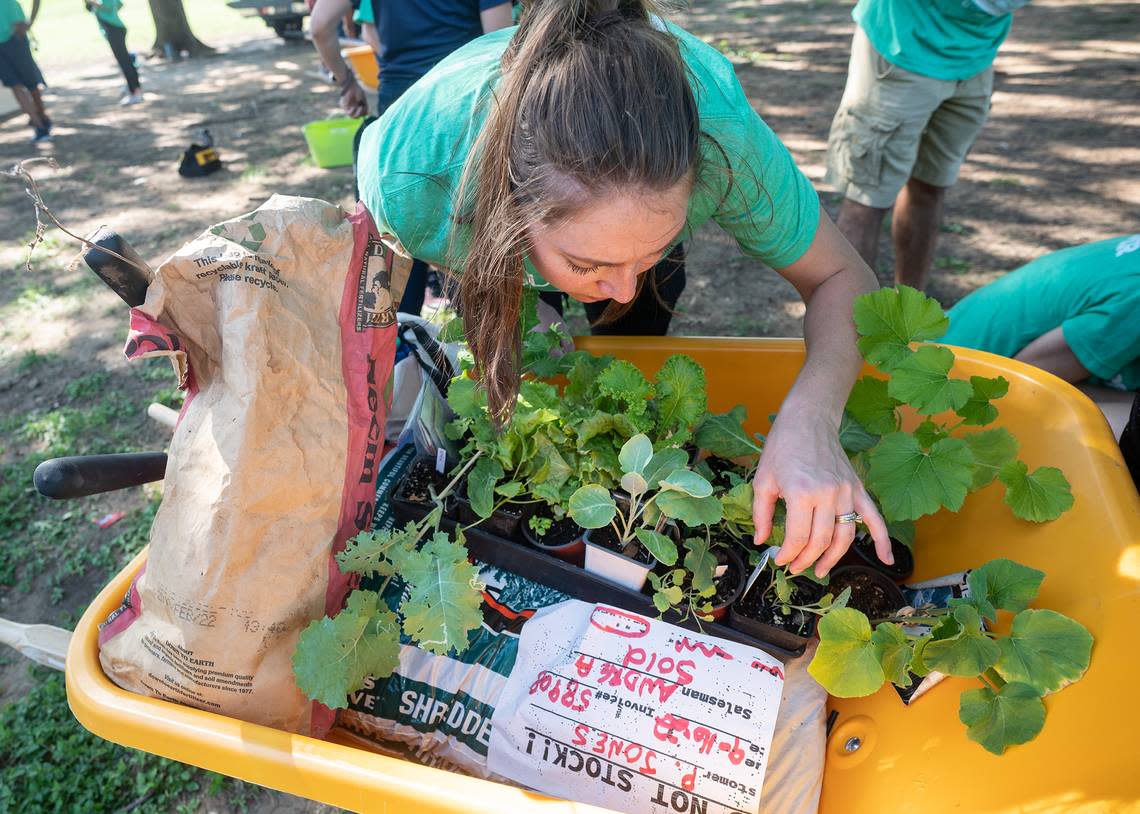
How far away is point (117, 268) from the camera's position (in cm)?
81

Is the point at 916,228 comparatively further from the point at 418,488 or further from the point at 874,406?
the point at 418,488

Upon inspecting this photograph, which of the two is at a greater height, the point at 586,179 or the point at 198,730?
the point at 586,179

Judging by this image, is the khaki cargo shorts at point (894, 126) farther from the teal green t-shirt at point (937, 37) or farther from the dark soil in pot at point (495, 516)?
the dark soil in pot at point (495, 516)

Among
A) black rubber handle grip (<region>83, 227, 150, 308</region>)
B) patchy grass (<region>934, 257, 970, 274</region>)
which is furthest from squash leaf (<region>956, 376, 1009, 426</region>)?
patchy grass (<region>934, 257, 970, 274</region>)

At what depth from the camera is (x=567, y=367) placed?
1.23 m

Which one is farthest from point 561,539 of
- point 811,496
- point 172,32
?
point 172,32

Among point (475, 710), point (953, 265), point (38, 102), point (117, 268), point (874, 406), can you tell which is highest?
point (117, 268)

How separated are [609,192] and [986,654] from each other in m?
0.68

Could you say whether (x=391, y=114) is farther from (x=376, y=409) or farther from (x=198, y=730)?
(x=198, y=730)

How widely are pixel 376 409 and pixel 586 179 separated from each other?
1.53 ft

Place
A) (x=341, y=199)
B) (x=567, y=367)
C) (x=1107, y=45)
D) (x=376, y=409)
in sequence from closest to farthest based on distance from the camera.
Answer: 1. (x=376, y=409)
2. (x=567, y=367)
3. (x=341, y=199)
4. (x=1107, y=45)

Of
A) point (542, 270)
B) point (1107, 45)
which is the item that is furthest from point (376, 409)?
point (1107, 45)

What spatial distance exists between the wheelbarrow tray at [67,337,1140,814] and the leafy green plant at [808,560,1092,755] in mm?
58

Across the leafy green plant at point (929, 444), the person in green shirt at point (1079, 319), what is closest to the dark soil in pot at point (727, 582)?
the leafy green plant at point (929, 444)
